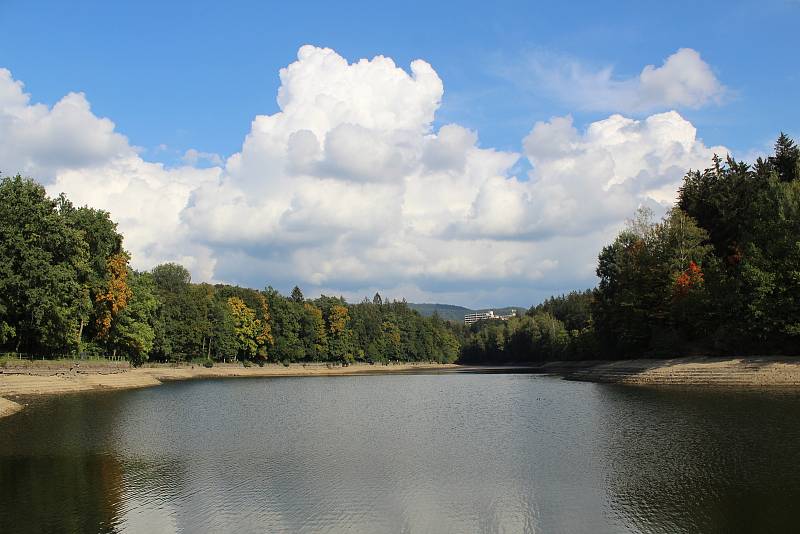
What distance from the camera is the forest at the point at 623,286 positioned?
197 feet

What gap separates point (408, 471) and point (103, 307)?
66031mm

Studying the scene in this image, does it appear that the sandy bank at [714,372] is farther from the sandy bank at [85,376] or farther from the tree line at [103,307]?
the tree line at [103,307]

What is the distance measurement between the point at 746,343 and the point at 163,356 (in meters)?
93.6

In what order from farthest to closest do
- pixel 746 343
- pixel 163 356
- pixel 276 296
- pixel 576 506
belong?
1. pixel 276 296
2. pixel 163 356
3. pixel 746 343
4. pixel 576 506

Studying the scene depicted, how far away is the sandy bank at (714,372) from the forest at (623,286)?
12.4ft

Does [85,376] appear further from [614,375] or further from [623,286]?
[623,286]

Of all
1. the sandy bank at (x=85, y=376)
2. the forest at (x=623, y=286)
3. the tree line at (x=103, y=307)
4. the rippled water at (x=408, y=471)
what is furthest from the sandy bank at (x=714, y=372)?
the tree line at (x=103, y=307)

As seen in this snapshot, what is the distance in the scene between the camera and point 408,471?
901 inches

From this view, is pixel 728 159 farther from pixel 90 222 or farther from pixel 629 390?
pixel 90 222

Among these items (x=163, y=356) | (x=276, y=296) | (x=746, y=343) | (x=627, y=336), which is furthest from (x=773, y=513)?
(x=276, y=296)

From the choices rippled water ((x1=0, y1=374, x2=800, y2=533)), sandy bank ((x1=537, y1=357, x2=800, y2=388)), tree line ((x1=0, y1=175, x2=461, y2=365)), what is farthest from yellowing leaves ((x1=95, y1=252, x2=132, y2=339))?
sandy bank ((x1=537, y1=357, x2=800, y2=388))

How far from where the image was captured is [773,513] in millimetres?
16391

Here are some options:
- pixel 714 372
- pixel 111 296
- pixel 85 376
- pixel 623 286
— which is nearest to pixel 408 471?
pixel 714 372

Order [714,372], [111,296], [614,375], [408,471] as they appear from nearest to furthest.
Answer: [408,471]
[714,372]
[111,296]
[614,375]
